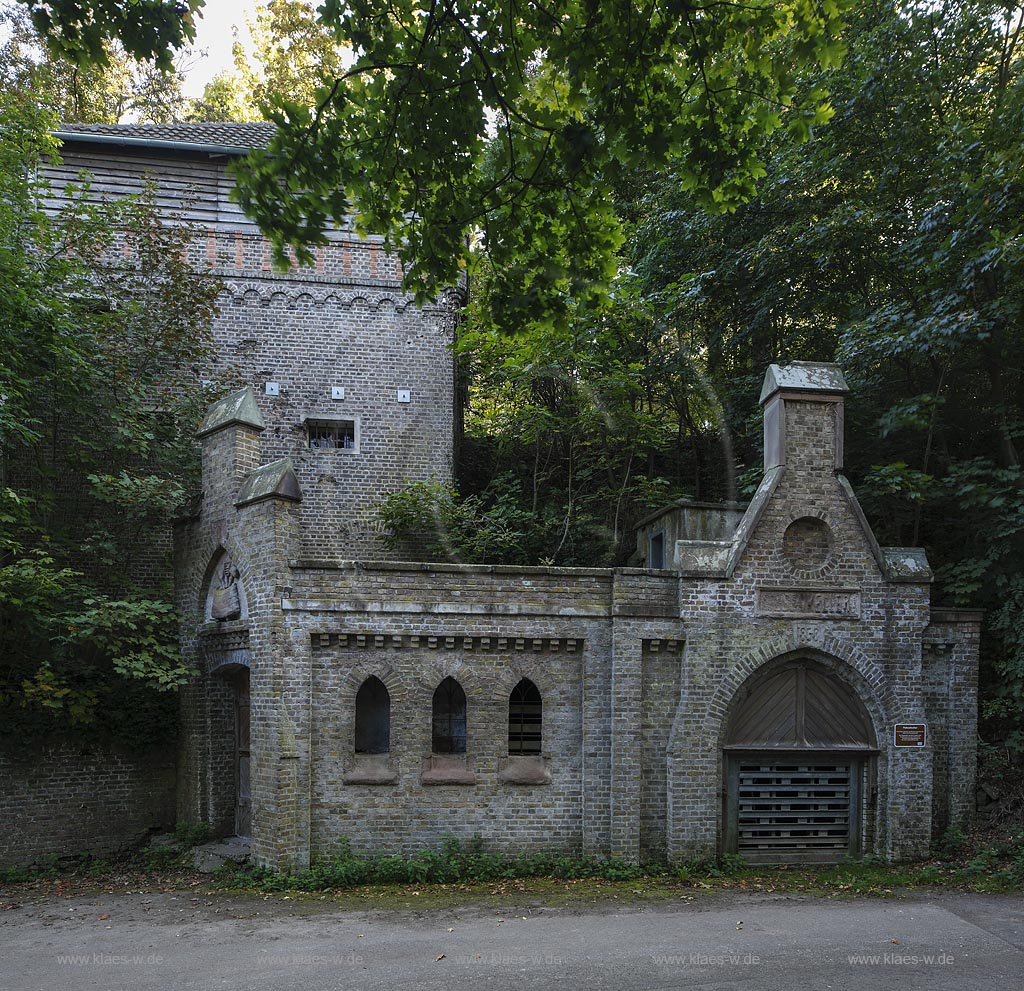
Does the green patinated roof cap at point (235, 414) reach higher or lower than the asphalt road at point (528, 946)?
higher

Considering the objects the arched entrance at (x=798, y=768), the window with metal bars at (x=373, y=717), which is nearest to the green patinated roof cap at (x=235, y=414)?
the window with metal bars at (x=373, y=717)

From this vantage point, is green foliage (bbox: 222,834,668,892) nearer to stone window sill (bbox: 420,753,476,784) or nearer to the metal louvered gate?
stone window sill (bbox: 420,753,476,784)

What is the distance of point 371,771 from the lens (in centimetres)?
1229

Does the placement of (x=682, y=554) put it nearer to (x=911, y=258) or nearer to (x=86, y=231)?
(x=911, y=258)

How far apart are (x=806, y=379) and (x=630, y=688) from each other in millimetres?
5205

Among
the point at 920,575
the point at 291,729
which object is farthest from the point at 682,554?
the point at 291,729

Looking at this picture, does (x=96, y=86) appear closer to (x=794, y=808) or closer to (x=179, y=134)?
(x=179, y=134)

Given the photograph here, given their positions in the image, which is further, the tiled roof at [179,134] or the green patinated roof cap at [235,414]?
the tiled roof at [179,134]

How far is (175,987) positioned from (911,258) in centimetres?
1474

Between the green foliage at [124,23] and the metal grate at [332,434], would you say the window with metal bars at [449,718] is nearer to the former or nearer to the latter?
the metal grate at [332,434]

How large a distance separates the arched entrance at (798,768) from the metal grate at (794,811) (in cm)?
1

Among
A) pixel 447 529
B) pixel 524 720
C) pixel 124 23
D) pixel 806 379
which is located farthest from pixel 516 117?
pixel 447 529

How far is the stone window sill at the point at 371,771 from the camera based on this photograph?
479 inches

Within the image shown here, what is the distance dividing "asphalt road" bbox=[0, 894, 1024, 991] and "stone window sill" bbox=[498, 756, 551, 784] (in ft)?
6.71
